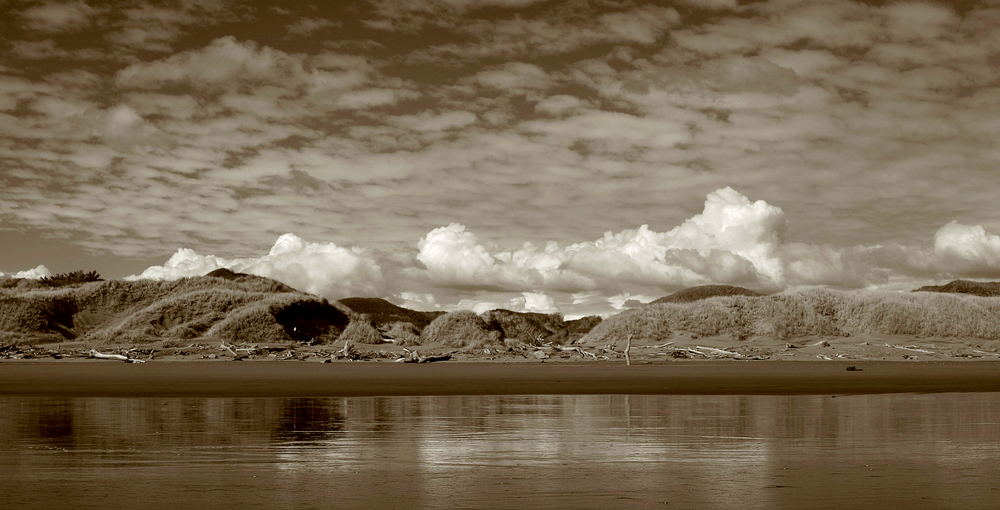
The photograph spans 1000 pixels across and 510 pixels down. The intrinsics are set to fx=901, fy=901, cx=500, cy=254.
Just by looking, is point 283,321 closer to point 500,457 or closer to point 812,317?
point 812,317

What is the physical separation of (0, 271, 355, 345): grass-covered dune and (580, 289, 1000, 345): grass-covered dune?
202ft

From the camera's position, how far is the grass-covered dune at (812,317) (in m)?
133

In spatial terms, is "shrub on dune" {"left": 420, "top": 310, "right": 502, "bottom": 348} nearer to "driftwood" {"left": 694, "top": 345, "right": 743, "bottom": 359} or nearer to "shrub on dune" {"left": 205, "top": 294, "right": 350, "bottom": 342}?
"shrub on dune" {"left": 205, "top": 294, "right": 350, "bottom": 342}

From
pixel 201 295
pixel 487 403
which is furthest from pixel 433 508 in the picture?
pixel 201 295

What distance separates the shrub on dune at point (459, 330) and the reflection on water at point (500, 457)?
11656 centimetres

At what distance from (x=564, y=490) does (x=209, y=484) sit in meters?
5.37

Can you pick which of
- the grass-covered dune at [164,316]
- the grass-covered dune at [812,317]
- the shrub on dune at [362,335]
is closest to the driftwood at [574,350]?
the grass-covered dune at [812,317]

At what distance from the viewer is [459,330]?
152 metres

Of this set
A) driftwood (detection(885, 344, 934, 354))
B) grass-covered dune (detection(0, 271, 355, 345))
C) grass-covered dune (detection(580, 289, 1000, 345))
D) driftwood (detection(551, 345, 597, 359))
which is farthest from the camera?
grass-covered dune (detection(0, 271, 355, 345))

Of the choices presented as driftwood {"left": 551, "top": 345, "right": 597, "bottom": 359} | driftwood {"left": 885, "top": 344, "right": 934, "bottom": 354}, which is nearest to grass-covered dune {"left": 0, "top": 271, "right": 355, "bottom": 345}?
driftwood {"left": 551, "top": 345, "right": 597, "bottom": 359}

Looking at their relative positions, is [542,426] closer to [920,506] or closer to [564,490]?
[564,490]

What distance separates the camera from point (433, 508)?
11.8 meters

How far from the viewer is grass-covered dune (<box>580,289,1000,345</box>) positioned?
13262 cm

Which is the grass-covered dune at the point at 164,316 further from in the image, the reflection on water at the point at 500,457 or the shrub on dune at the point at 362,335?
the reflection on water at the point at 500,457
